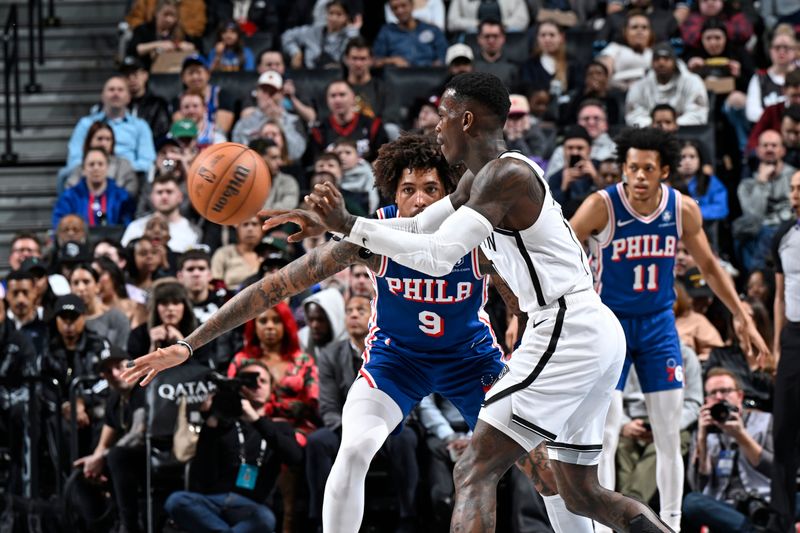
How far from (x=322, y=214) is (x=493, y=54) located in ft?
27.8

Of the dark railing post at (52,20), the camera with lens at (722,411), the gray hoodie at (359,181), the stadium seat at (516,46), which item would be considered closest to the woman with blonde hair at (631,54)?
the stadium seat at (516,46)

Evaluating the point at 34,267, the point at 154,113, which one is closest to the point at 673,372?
the point at 34,267

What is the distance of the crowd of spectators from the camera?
8.54 m

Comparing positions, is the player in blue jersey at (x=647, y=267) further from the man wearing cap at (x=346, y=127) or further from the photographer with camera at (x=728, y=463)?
the man wearing cap at (x=346, y=127)

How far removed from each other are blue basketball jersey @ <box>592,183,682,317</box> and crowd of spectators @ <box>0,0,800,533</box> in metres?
0.59

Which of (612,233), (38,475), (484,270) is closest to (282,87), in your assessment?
(38,475)

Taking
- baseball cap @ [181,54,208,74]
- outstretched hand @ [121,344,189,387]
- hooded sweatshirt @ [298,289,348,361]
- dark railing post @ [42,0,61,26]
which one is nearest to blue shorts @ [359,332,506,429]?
outstretched hand @ [121,344,189,387]

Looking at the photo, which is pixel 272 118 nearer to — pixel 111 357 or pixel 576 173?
pixel 576 173

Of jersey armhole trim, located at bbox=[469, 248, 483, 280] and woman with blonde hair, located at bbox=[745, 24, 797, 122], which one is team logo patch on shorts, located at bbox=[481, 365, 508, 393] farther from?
woman with blonde hair, located at bbox=[745, 24, 797, 122]

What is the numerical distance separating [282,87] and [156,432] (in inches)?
200

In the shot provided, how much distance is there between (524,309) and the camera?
5500mm

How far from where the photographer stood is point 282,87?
12938 mm

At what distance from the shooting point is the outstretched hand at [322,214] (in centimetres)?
495

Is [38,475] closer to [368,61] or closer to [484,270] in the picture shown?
[484,270]
